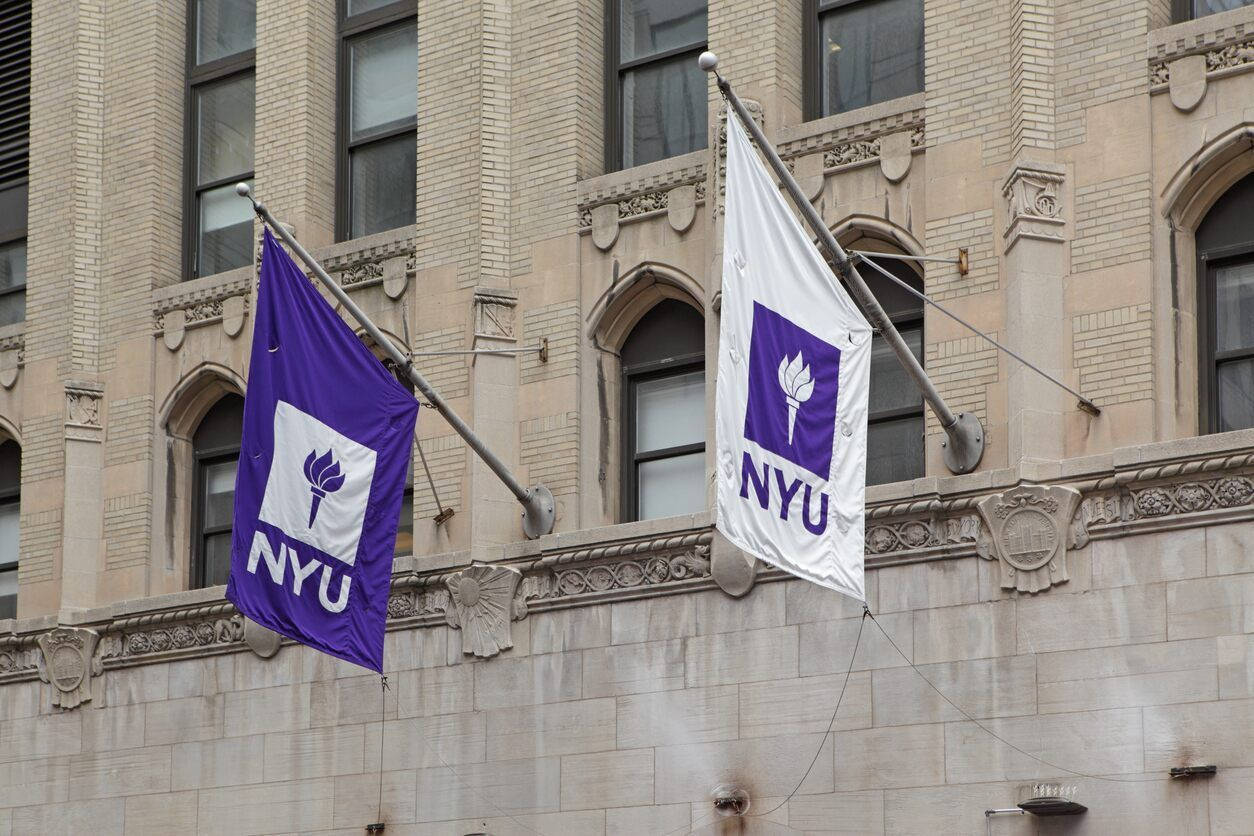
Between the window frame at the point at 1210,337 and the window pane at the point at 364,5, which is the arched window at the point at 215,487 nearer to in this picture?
the window pane at the point at 364,5

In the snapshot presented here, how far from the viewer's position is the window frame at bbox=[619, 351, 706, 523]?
22.3 metres

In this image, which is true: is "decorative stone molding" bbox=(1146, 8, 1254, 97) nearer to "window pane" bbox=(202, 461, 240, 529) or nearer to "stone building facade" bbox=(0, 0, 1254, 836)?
"stone building facade" bbox=(0, 0, 1254, 836)

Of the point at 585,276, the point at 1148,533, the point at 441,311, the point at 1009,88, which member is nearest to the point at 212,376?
the point at 441,311

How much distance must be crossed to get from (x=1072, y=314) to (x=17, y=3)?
15.7 meters

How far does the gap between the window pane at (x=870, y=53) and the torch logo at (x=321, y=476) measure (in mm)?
6086

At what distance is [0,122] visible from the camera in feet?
94.0

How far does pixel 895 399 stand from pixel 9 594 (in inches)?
482

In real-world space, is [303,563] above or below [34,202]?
below

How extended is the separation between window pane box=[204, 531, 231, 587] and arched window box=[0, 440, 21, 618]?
121 inches

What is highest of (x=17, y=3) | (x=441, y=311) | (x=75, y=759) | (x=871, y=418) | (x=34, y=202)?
(x=17, y=3)

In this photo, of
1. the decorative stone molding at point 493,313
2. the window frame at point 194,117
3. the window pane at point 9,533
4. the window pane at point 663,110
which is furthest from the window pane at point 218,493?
the window pane at point 663,110

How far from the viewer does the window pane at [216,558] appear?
25.4 metres

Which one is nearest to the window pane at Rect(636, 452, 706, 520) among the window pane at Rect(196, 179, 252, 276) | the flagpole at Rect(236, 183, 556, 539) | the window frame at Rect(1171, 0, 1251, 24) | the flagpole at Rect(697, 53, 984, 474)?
the flagpole at Rect(236, 183, 556, 539)

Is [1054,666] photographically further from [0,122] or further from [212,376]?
[0,122]
